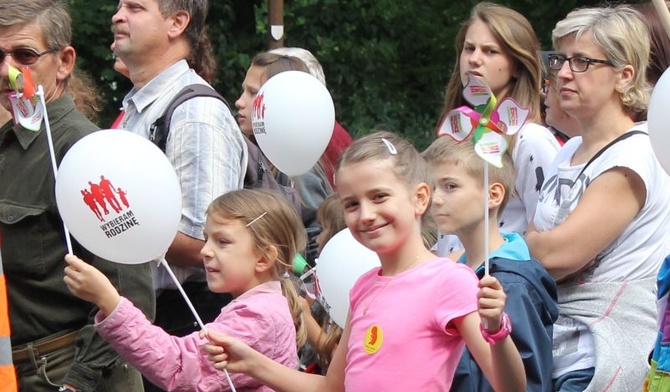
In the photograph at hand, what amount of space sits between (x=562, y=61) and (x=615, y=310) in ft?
2.76

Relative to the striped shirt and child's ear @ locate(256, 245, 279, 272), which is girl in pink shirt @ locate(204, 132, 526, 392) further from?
the striped shirt

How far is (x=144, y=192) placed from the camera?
3.88m

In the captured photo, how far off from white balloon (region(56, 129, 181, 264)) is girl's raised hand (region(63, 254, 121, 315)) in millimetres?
186

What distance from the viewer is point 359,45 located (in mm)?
11195

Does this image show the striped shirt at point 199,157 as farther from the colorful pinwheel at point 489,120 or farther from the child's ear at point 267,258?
the colorful pinwheel at point 489,120

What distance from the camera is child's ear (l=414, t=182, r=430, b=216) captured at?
363cm

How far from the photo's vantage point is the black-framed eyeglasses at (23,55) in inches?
166

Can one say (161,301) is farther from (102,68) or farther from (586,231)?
(102,68)

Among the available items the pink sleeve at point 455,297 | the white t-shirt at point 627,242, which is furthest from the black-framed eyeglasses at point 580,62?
the pink sleeve at point 455,297

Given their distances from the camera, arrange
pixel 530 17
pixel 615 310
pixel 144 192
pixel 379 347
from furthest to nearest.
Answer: pixel 530 17 → pixel 615 310 → pixel 144 192 → pixel 379 347

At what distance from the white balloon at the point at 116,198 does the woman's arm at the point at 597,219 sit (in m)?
1.22

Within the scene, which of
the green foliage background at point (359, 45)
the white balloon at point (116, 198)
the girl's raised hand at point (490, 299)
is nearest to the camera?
the girl's raised hand at point (490, 299)

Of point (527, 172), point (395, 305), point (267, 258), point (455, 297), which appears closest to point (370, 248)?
point (395, 305)

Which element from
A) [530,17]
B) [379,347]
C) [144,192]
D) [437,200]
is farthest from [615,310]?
[530,17]
